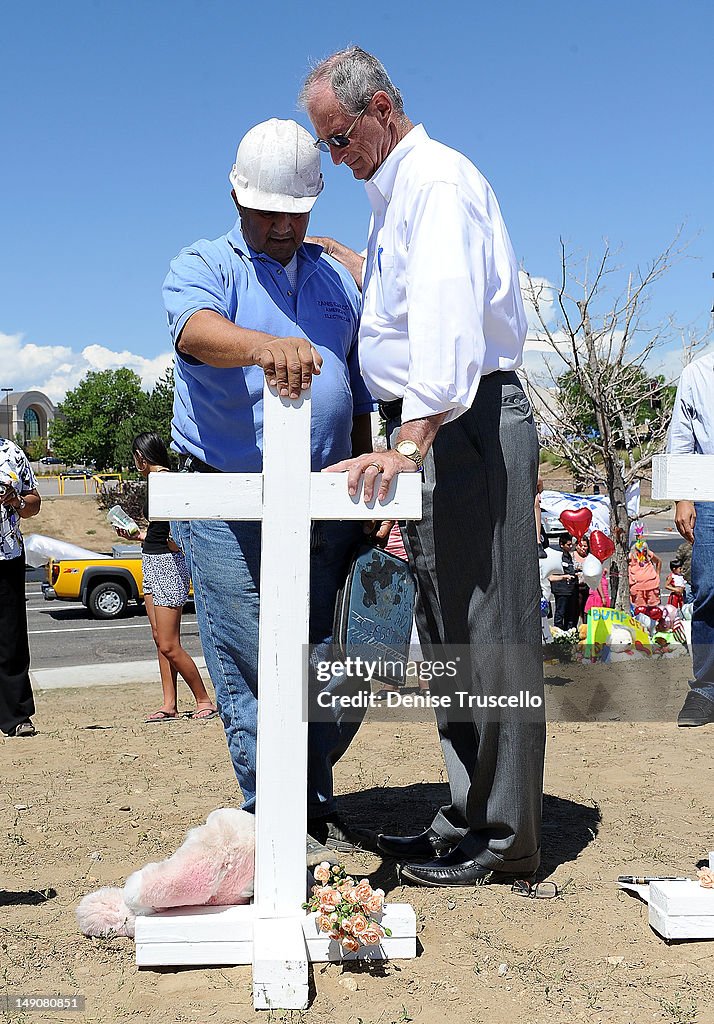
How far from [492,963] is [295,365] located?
1.54 meters

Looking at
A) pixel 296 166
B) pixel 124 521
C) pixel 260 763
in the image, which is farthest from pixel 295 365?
pixel 124 521

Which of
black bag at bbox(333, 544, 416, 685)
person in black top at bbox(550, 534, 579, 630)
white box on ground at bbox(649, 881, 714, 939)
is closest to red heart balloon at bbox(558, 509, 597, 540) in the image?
person in black top at bbox(550, 534, 579, 630)

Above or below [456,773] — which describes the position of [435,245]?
above

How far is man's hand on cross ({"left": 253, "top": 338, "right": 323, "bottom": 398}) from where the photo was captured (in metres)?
2.46

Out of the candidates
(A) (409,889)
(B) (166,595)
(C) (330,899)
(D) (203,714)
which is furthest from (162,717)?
(C) (330,899)

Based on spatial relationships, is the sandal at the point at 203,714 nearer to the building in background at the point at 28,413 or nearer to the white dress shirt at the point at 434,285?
the white dress shirt at the point at 434,285

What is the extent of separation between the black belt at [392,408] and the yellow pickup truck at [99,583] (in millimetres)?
13430

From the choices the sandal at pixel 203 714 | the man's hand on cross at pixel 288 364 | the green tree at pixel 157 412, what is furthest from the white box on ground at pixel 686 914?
the green tree at pixel 157 412

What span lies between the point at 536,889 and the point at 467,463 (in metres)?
1.24

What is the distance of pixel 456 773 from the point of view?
3.08 m

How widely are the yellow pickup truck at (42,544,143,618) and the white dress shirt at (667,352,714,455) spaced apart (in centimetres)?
1176

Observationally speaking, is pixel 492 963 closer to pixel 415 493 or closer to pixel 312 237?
pixel 415 493

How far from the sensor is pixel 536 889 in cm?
296

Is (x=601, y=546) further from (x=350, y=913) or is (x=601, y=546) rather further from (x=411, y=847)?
(x=350, y=913)
